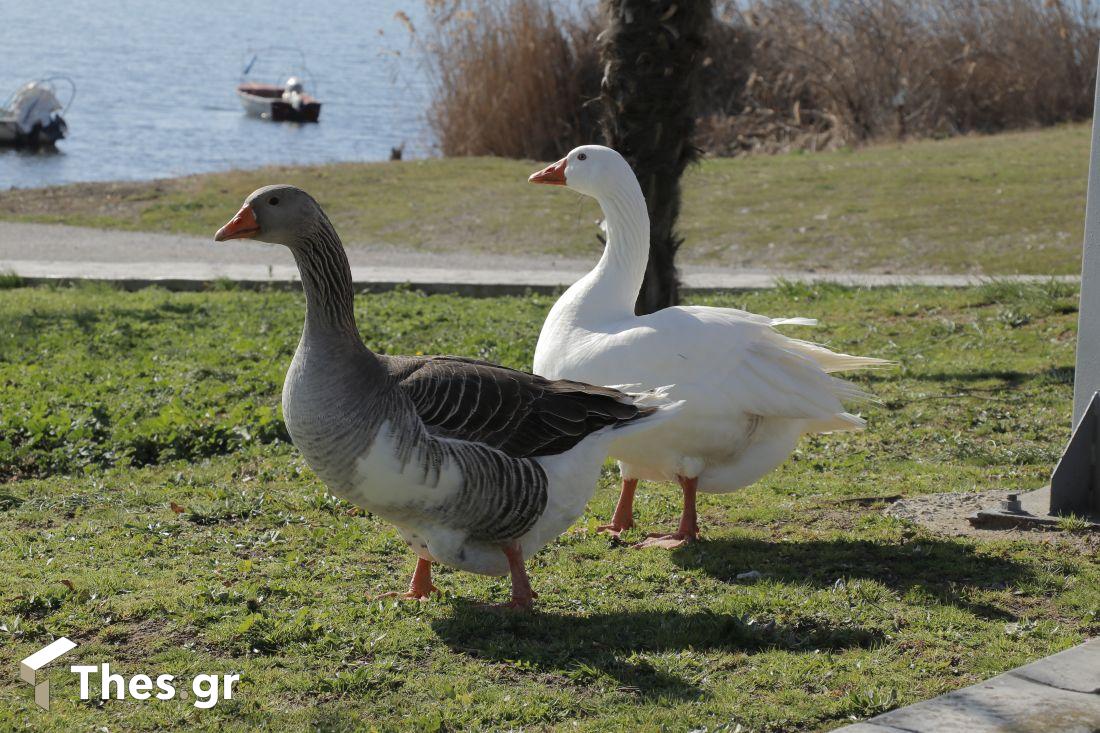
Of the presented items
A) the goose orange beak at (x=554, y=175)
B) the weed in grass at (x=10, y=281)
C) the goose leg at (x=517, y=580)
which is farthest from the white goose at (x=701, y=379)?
the weed in grass at (x=10, y=281)

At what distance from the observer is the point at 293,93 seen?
3400 cm

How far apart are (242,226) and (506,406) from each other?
4.33 ft

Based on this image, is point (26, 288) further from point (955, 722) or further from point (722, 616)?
point (955, 722)

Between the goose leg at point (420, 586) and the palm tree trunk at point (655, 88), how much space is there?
4415 millimetres

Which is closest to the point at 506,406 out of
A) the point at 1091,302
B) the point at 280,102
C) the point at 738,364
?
the point at 738,364

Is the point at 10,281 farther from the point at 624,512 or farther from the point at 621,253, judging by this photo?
the point at 624,512

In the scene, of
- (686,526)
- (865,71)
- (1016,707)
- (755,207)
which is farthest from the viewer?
(865,71)

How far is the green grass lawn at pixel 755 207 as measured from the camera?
14586mm

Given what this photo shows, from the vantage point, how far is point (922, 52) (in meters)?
23.2

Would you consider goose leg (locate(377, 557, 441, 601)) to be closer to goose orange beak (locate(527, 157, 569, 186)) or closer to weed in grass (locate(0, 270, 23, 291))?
goose orange beak (locate(527, 157, 569, 186))

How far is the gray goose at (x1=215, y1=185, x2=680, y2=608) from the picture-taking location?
184 inches

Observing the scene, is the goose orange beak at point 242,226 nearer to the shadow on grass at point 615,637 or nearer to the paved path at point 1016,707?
the shadow on grass at point 615,637

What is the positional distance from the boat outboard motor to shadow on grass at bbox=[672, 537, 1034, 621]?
2972cm

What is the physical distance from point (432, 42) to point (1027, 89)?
1188 centimetres
